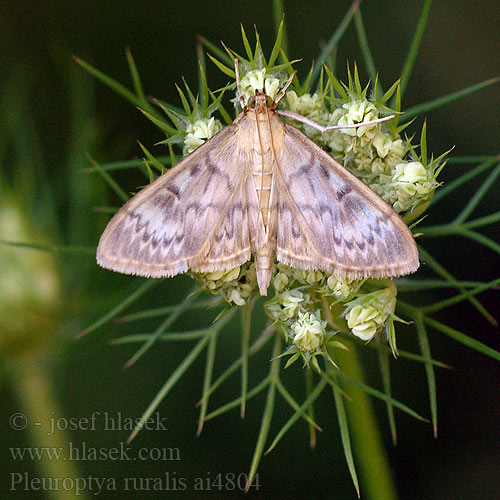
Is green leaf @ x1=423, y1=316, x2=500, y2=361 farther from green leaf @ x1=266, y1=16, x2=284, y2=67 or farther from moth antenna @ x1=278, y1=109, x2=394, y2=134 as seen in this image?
green leaf @ x1=266, y1=16, x2=284, y2=67

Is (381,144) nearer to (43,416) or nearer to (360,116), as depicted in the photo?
(360,116)

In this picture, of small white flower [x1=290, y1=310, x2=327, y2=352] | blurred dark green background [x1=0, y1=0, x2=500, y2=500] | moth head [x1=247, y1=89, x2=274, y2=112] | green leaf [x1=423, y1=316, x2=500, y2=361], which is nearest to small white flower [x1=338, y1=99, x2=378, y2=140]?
A: moth head [x1=247, y1=89, x2=274, y2=112]

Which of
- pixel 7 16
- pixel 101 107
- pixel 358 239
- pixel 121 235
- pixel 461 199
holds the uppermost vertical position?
pixel 7 16

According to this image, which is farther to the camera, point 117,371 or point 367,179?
point 117,371

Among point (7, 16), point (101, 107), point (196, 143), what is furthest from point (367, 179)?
point (7, 16)

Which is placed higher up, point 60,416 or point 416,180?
point 416,180

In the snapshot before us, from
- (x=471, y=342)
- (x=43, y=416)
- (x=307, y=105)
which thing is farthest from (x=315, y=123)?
(x=43, y=416)

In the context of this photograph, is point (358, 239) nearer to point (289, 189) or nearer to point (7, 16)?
point (289, 189)

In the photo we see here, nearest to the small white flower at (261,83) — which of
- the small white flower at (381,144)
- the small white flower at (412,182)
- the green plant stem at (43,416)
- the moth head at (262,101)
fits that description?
the moth head at (262,101)
